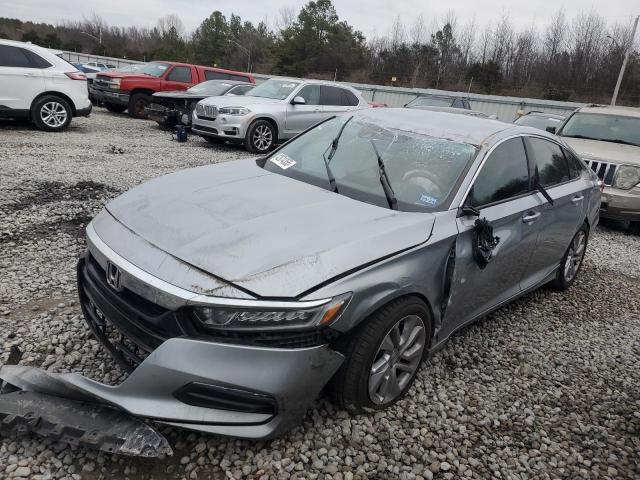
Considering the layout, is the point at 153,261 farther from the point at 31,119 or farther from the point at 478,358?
the point at 31,119

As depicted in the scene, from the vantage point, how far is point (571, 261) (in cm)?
484

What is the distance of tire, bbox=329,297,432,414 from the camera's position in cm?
242

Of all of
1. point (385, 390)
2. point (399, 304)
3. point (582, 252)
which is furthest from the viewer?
point (582, 252)

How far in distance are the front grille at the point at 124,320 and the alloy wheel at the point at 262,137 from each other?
830 centimetres

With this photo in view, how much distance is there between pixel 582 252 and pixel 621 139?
4.04 m

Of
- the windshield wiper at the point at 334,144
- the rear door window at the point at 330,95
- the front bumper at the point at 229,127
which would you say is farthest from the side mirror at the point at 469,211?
the rear door window at the point at 330,95

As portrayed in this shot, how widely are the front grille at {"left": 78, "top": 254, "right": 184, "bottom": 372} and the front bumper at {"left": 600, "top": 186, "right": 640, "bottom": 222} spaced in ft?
22.7

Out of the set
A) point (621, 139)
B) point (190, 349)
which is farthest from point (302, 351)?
point (621, 139)

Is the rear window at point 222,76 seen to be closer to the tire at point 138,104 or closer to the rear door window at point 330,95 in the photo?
the tire at point 138,104

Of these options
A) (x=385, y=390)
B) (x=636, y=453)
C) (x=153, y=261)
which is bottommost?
(x=636, y=453)

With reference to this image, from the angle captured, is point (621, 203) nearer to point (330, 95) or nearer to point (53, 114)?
point (330, 95)

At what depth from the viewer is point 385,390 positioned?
8.93ft

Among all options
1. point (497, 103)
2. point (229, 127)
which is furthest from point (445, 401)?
point (497, 103)

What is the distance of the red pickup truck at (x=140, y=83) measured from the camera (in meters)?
13.9
